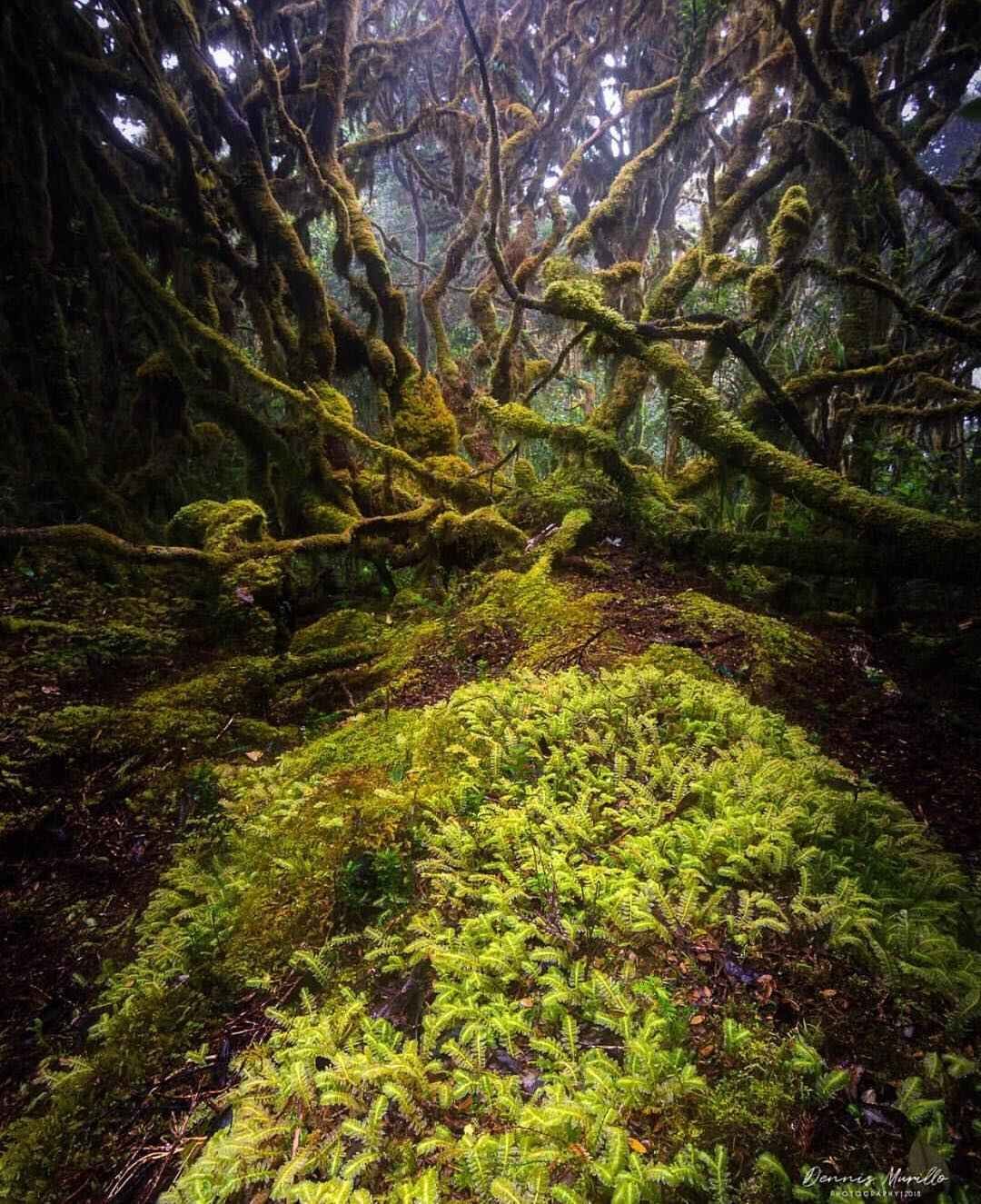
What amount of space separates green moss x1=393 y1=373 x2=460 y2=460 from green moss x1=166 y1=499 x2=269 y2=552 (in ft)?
6.10

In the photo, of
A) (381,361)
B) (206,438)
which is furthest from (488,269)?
(206,438)

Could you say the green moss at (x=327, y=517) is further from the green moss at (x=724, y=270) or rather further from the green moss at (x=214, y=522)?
the green moss at (x=724, y=270)

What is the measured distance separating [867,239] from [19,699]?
7618 millimetres

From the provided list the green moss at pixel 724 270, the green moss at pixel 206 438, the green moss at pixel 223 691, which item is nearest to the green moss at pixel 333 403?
the green moss at pixel 206 438

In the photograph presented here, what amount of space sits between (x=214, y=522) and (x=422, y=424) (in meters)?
2.44

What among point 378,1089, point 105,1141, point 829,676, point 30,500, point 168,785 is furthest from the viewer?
point 30,500

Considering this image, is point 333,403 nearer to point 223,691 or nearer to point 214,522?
point 214,522

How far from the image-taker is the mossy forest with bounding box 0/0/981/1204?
1439 mm

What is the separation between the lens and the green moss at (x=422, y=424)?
20.1 ft

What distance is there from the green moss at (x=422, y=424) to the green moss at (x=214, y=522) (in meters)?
1.86

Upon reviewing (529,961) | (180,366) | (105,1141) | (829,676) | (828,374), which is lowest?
(105,1141)

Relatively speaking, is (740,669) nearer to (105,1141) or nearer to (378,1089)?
(378,1089)

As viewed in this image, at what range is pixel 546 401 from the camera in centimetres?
1088

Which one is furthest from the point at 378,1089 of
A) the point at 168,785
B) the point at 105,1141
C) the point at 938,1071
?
the point at 168,785
